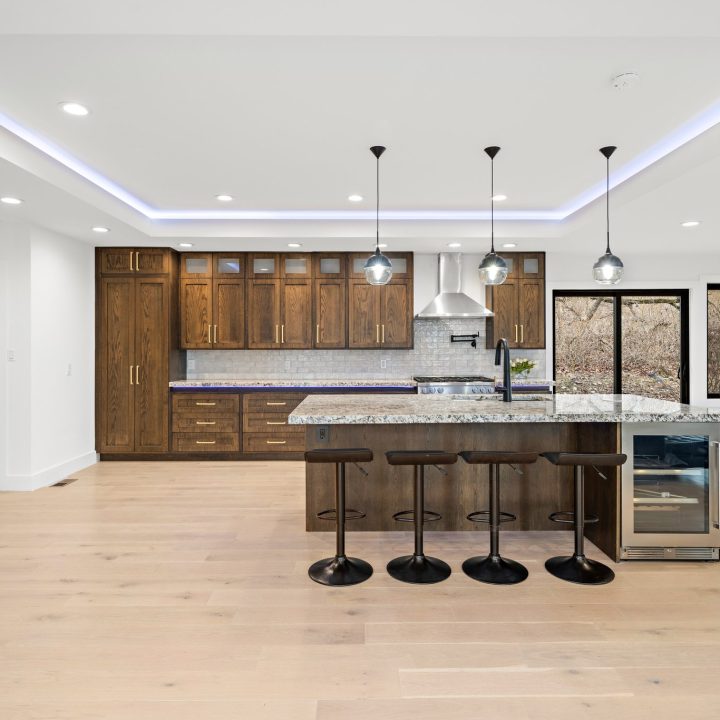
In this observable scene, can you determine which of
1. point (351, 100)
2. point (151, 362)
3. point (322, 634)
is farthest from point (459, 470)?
point (151, 362)

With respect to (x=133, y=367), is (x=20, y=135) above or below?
above

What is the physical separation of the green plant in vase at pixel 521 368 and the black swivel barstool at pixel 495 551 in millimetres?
3142

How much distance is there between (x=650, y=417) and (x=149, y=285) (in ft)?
16.4

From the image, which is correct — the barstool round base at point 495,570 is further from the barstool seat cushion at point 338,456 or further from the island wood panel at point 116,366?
the island wood panel at point 116,366

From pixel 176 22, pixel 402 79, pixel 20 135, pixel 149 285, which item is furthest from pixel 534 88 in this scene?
Answer: pixel 149 285

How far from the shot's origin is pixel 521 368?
5.90 meters

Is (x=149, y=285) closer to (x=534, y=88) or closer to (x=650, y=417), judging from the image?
(x=534, y=88)

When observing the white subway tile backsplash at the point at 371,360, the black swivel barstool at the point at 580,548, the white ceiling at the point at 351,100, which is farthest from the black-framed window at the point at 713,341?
the black swivel barstool at the point at 580,548

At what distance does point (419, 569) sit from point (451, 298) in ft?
12.2

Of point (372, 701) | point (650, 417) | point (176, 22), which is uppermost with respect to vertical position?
point (176, 22)

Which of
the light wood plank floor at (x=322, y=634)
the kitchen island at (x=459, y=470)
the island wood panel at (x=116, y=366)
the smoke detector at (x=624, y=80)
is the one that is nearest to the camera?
the light wood plank floor at (x=322, y=634)

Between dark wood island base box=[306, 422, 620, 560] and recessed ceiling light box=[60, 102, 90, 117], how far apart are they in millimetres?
2268

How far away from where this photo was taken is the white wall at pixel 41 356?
453 centimetres

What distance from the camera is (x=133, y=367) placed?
18.4 feet
